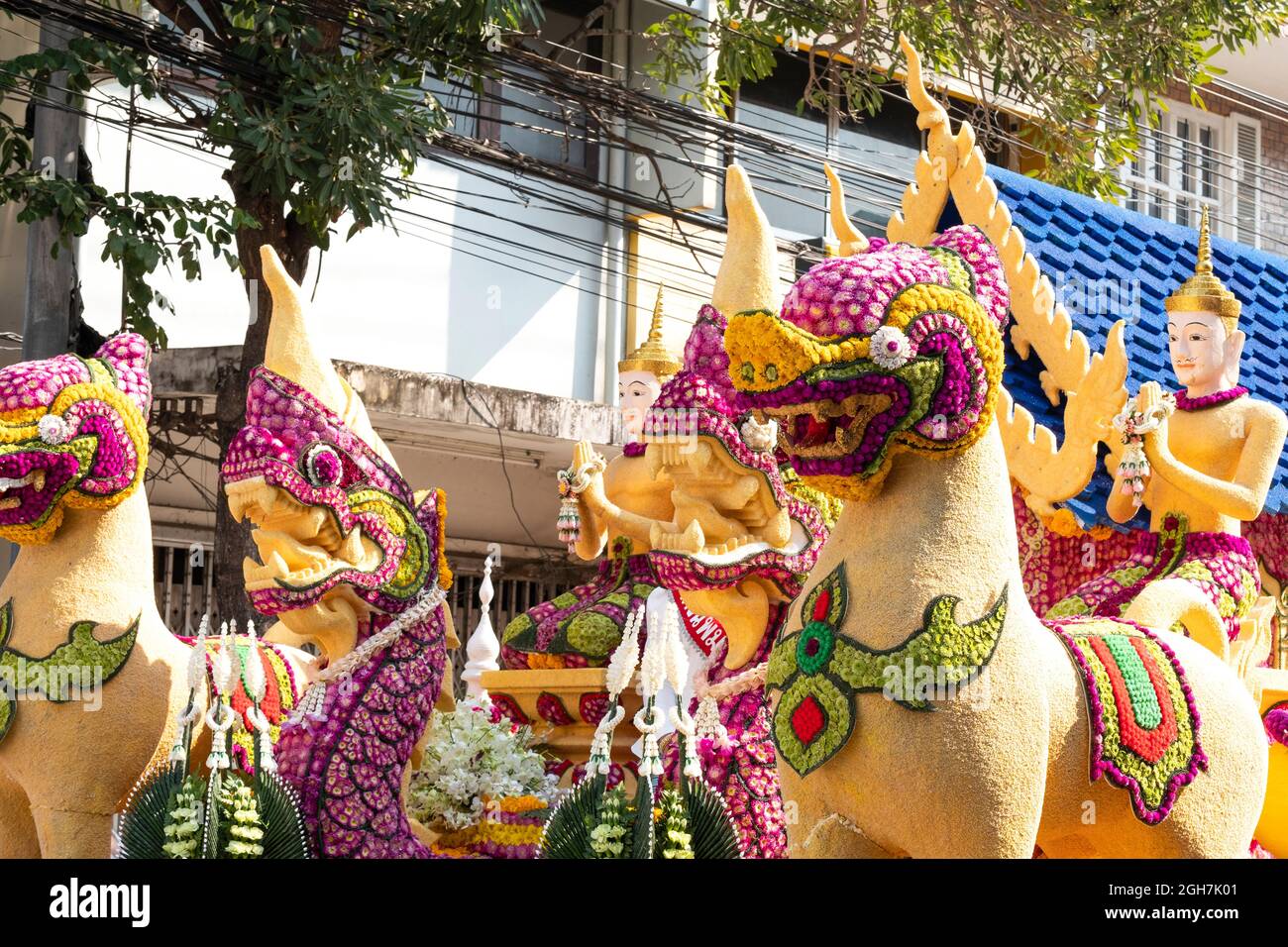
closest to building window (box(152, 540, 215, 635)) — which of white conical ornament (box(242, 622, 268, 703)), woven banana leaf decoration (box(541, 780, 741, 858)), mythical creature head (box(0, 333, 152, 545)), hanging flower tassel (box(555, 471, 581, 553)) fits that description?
hanging flower tassel (box(555, 471, 581, 553))

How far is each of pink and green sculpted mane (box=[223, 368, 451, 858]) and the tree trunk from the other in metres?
2.65

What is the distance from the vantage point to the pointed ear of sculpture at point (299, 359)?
477 cm

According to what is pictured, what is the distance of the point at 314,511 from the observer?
4.57 metres

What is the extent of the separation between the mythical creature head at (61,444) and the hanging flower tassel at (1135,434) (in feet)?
8.42

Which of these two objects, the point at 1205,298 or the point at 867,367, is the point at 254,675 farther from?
the point at 1205,298

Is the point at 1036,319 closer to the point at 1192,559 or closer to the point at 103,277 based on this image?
the point at 1192,559

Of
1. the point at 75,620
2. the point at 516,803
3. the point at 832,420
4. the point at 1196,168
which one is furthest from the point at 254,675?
the point at 1196,168

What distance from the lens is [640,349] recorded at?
629cm

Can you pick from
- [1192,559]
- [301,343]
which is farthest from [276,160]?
[1192,559]

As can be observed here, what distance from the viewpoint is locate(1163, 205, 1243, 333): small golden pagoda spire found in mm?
4816

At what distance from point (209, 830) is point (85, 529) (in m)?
1.07

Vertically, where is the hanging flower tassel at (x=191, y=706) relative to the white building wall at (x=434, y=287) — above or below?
below

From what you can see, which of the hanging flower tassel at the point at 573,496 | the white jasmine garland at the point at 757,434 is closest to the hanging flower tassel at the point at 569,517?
the hanging flower tassel at the point at 573,496

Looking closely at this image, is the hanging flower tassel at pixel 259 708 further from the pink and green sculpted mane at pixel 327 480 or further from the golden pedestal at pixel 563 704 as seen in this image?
the golden pedestal at pixel 563 704
